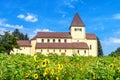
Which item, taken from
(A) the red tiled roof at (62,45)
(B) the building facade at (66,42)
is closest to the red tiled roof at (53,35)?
(B) the building facade at (66,42)

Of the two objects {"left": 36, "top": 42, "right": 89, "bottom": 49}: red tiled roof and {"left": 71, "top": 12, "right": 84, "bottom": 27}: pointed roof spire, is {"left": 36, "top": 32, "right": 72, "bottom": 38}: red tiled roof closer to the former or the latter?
{"left": 71, "top": 12, "right": 84, "bottom": 27}: pointed roof spire

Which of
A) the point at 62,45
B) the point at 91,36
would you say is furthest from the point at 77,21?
the point at 62,45

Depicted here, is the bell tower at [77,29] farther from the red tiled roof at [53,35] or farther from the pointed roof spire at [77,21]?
the red tiled roof at [53,35]

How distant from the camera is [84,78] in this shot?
5500 millimetres

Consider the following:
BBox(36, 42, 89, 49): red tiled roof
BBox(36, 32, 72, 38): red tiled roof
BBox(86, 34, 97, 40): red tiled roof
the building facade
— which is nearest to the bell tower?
the building facade

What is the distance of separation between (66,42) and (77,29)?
5797mm

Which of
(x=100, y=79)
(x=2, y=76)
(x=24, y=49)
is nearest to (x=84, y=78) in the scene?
(x=100, y=79)

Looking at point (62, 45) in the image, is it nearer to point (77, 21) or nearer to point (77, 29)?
point (77, 29)

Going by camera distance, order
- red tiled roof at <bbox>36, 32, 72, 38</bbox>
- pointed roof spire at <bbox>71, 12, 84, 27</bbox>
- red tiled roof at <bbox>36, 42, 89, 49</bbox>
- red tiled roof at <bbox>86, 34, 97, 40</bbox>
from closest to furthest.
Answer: red tiled roof at <bbox>36, 42, 89, 49</bbox> < red tiled roof at <bbox>86, 34, 97, 40</bbox> < red tiled roof at <bbox>36, 32, 72, 38</bbox> < pointed roof spire at <bbox>71, 12, 84, 27</bbox>

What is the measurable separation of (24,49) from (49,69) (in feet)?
385

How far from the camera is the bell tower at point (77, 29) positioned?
12062 centimetres

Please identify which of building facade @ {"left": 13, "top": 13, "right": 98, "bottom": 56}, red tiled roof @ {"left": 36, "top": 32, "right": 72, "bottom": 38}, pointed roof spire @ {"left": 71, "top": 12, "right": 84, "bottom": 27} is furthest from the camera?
pointed roof spire @ {"left": 71, "top": 12, "right": 84, "bottom": 27}

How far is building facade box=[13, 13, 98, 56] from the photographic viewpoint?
116125 millimetres

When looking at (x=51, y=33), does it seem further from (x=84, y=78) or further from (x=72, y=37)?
(x=84, y=78)
